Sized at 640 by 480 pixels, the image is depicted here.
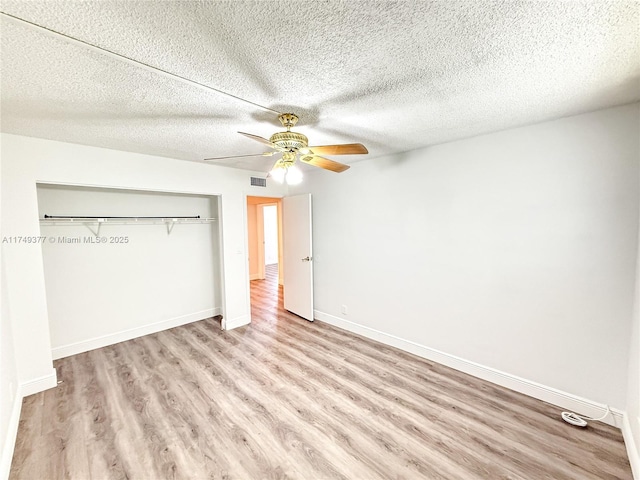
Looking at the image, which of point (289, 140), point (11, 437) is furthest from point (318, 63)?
point (11, 437)

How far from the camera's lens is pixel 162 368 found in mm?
2910

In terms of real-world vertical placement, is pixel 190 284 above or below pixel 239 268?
below

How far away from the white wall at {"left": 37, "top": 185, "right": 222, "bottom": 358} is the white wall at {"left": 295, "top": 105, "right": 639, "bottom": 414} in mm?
2684

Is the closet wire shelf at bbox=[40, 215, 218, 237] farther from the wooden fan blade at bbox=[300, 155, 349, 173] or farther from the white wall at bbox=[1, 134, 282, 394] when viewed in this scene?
the wooden fan blade at bbox=[300, 155, 349, 173]

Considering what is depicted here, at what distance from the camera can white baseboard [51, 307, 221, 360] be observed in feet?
10.4

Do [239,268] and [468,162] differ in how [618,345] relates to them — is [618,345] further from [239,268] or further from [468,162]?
[239,268]

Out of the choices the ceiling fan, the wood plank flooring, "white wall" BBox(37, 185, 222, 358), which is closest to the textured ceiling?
the ceiling fan

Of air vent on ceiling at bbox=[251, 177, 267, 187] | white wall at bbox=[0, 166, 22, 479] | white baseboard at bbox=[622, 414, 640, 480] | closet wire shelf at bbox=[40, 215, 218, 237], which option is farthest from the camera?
air vent on ceiling at bbox=[251, 177, 267, 187]

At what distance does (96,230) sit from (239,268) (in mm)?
1857

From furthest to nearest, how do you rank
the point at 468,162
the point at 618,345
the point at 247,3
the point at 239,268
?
the point at 239,268
the point at 468,162
the point at 618,345
the point at 247,3

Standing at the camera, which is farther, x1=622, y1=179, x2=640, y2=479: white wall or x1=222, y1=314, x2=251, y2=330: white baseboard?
x1=222, y1=314, x2=251, y2=330: white baseboard

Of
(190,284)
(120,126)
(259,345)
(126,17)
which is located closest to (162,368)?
(259,345)

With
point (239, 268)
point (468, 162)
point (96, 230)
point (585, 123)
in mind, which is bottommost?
point (239, 268)

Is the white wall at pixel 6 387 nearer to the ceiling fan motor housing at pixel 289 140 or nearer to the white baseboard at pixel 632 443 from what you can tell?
the ceiling fan motor housing at pixel 289 140
